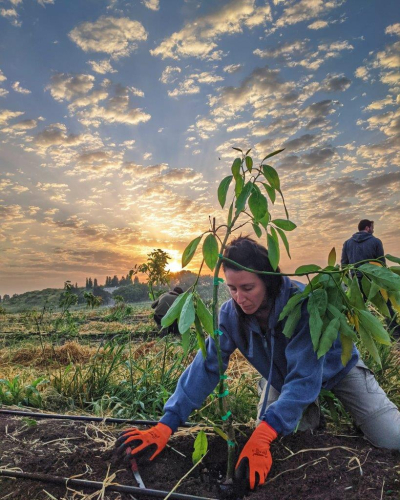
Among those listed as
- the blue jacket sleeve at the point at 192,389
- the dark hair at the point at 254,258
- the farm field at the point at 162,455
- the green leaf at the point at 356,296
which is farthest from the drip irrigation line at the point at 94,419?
the green leaf at the point at 356,296

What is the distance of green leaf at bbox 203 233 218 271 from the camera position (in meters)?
1.43

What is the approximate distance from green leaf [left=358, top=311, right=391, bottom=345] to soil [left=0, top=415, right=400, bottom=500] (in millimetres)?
597

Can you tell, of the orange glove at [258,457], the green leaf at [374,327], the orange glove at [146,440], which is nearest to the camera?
the green leaf at [374,327]

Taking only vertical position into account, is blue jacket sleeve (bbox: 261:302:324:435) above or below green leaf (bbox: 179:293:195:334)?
below

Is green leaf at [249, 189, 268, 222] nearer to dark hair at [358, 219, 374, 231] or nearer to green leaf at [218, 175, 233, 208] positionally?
green leaf at [218, 175, 233, 208]

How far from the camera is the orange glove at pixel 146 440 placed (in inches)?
77.0

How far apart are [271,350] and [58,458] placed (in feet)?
3.82

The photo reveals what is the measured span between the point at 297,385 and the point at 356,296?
1.95 ft

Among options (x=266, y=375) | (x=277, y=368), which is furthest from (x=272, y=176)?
(x=266, y=375)

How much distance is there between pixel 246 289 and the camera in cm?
196

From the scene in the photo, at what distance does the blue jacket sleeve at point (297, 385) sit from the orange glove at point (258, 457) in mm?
58

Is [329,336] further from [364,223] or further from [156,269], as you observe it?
[364,223]

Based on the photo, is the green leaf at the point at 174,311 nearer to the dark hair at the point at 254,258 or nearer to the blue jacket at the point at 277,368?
the dark hair at the point at 254,258

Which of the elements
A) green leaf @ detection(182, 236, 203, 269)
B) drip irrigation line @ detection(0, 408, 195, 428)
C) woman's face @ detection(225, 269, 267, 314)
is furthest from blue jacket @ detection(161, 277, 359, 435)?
green leaf @ detection(182, 236, 203, 269)
